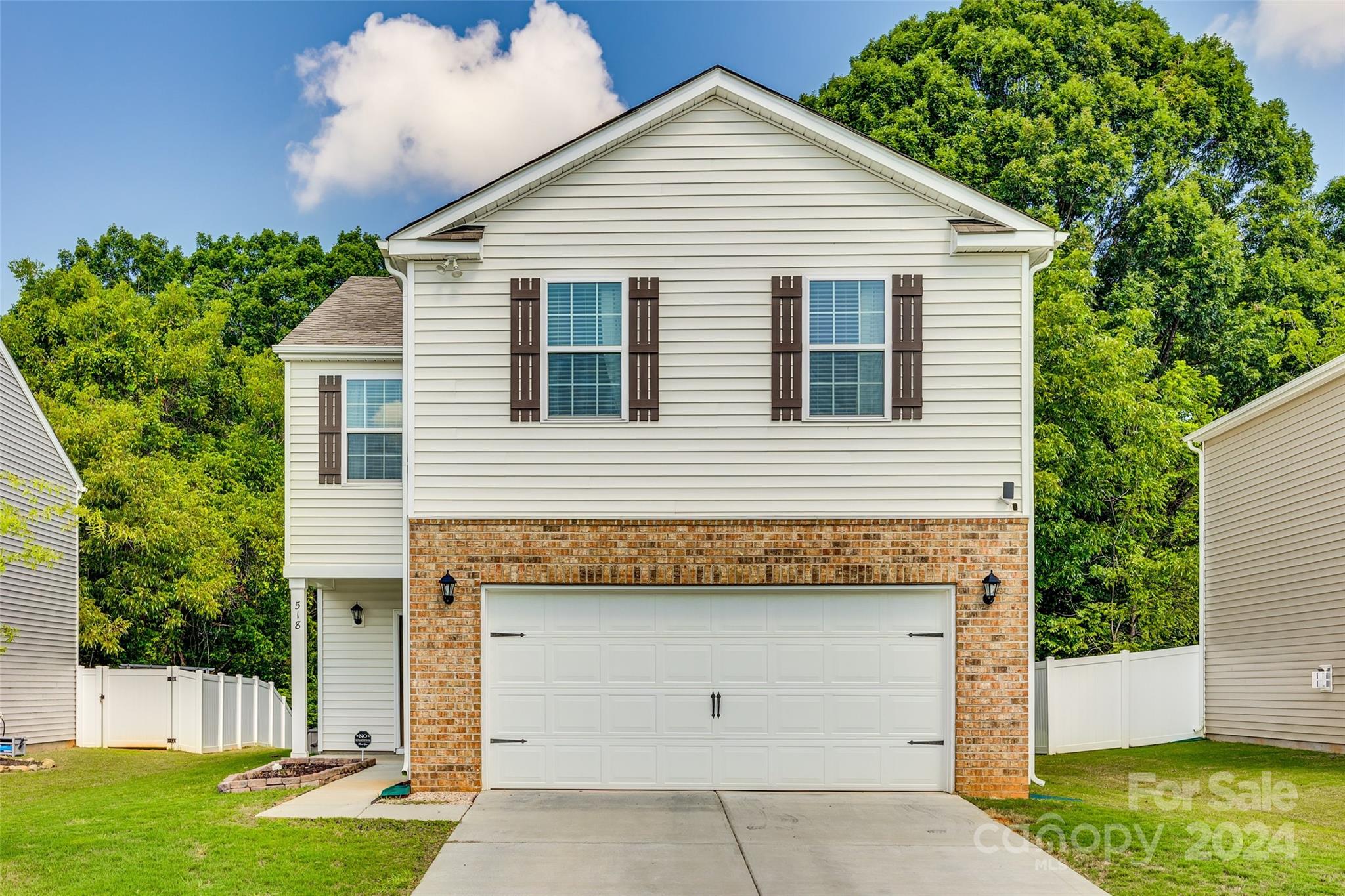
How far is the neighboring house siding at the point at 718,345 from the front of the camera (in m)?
12.5

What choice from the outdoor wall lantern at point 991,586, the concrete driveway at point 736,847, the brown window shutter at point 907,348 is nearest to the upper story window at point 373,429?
the concrete driveway at point 736,847

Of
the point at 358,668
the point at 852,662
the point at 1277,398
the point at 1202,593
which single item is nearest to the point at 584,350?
the point at 852,662

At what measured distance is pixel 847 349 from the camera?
1254 centimetres

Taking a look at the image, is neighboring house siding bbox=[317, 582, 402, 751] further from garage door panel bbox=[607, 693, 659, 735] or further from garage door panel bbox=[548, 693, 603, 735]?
garage door panel bbox=[607, 693, 659, 735]

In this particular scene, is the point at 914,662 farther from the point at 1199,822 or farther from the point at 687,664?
the point at 1199,822

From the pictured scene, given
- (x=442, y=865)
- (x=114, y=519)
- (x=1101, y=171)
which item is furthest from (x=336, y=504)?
(x=1101, y=171)

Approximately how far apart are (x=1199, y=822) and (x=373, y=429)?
1061 cm

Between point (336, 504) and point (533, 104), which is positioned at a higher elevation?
point (533, 104)

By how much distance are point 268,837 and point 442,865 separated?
191cm

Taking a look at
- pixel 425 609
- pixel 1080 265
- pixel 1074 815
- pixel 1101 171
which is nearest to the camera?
pixel 1074 815

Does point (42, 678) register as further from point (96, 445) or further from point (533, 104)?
point (533, 104)

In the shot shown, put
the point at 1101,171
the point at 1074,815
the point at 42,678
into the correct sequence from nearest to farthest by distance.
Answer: the point at 1074,815 → the point at 42,678 → the point at 1101,171

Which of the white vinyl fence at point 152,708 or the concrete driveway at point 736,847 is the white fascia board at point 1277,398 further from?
the white vinyl fence at point 152,708

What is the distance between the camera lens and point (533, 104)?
3909 centimetres
